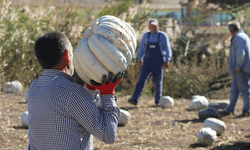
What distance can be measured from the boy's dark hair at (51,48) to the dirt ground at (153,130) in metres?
2.45

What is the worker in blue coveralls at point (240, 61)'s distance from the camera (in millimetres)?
6012

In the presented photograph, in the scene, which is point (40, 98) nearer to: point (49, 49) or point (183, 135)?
point (49, 49)

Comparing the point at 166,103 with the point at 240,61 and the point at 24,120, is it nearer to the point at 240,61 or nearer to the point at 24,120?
the point at 240,61

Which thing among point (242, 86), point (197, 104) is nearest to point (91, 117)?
point (242, 86)

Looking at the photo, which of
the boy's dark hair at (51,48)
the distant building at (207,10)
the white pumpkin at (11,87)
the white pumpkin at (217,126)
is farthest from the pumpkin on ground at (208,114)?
the distant building at (207,10)

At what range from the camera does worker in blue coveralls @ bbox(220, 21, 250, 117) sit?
6012 millimetres

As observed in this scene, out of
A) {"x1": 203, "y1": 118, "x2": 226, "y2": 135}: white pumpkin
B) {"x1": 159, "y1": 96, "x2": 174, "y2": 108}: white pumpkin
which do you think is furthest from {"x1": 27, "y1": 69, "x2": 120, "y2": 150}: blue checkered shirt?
{"x1": 159, "y1": 96, "x2": 174, "y2": 108}: white pumpkin

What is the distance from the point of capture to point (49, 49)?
192 centimetres

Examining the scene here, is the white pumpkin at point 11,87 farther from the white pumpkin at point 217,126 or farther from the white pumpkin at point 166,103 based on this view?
the white pumpkin at point 217,126

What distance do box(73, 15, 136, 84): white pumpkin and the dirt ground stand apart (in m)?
2.45

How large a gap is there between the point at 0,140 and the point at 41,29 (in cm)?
472

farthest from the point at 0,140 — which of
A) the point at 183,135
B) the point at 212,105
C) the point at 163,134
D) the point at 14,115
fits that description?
the point at 212,105

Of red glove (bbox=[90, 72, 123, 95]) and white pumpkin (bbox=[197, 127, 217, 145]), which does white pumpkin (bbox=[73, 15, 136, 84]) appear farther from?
white pumpkin (bbox=[197, 127, 217, 145])

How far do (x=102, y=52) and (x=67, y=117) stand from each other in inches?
18.6
